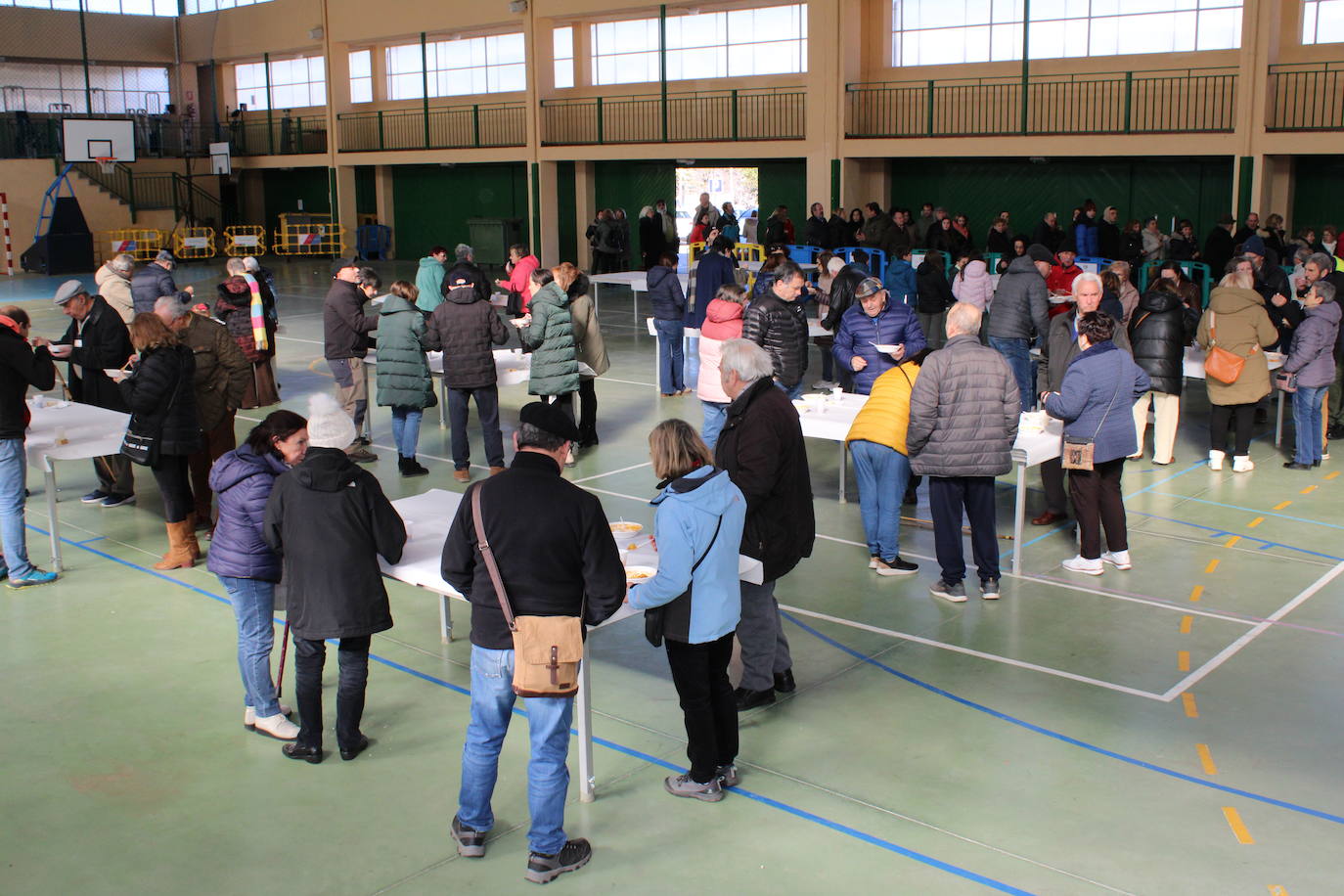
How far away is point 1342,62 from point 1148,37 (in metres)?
3.16

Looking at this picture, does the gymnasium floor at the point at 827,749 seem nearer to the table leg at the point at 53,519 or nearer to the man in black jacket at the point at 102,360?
the table leg at the point at 53,519

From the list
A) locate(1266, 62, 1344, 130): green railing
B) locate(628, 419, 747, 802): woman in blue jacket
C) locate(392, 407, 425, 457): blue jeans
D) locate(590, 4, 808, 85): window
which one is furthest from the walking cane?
locate(590, 4, 808, 85): window

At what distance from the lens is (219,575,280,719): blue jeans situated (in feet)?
17.8

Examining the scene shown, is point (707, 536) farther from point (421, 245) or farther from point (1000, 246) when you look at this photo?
point (421, 245)

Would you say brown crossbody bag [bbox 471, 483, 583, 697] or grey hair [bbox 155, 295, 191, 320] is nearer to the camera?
brown crossbody bag [bbox 471, 483, 583, 697]

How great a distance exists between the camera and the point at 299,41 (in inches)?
1305

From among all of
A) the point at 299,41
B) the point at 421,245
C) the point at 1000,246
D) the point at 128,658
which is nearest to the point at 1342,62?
the point at 1000,246

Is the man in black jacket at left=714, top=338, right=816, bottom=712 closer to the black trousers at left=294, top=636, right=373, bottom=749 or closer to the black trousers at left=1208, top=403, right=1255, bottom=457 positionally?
the black trousers at left=294, top=636, right=373, bottom=749

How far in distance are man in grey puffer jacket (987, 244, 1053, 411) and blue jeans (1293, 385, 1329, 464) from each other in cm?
217

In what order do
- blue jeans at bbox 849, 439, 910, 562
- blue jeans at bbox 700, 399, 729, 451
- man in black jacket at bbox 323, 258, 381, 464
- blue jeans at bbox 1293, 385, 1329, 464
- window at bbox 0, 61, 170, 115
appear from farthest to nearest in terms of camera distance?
window at bbox 0, 61, 170, 115 → man in black jacket at bbox 323, 258, 381, 464 → blue jeans at bbox 1293, 385, 1329, 464 → blue jeans at bbox 700, 399, 729, 451 → blue jeans at bbox 849, 439, 910, 562

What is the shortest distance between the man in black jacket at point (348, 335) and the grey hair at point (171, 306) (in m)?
2.66

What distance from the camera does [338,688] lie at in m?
5.32

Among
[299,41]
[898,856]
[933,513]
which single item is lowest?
[898,856]

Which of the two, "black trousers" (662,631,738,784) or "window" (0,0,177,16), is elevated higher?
"window" (0,0,177,16)
